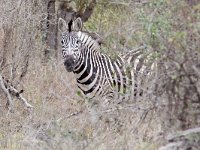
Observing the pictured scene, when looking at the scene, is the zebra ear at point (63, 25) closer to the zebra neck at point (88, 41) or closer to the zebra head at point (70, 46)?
the zebra head at point (70, 46)

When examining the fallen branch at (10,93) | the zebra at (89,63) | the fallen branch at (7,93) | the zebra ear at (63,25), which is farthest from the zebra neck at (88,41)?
the fallen branch at (7,93)

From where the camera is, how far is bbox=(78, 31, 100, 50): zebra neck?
1138cm

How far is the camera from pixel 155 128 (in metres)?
7.57

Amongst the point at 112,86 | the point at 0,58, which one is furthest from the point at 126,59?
the point at 0,58

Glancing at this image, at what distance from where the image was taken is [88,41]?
11469 mm

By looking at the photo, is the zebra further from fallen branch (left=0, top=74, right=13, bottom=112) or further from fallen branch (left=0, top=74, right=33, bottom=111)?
fallen branch (left=0, top=74, right=13, bottom=112)

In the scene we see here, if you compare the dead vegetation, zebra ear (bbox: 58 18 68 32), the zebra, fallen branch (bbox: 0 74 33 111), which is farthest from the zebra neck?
the dead vegetation

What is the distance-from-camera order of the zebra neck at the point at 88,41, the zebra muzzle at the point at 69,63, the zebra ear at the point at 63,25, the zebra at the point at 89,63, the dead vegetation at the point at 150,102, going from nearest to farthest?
the dead vegetation at the point at 150,102 → the zebra at the point at 89,63 → the zebra muzzle at the point at 69,63 → the zebra neck at the point at 88,41 → the zebra ear at the point at 63,25

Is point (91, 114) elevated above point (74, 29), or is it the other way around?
point (74, 29)

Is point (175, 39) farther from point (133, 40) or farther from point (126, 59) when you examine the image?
point (126, 59)

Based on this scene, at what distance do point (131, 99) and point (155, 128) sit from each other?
42 cm

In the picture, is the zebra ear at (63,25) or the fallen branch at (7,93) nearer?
the fallen branch at (7,93)

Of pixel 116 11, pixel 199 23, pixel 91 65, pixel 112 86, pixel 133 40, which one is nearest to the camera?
pixel 199 23

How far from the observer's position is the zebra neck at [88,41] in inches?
448
